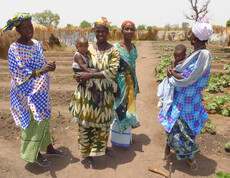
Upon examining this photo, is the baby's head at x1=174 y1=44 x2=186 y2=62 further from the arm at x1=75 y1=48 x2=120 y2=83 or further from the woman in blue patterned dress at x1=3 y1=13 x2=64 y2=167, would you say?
the woman in blue patterned dress at x1=3 y1=13 x2=64 y2=167

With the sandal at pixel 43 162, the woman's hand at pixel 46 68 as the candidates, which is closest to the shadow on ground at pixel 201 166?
the sandal at pixel 43 162

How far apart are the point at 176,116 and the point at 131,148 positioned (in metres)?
1.24

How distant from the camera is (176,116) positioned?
2.58m

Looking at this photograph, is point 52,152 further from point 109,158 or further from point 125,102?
point 125,102

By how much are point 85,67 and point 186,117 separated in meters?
1.46

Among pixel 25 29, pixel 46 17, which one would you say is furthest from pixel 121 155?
pixel 46 17

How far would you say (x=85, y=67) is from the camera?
2.50 metres

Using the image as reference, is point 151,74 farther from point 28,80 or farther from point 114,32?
point 114,32

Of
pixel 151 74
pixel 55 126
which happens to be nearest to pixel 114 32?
pixel 151 74

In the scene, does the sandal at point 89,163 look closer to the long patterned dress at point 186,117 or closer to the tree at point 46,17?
the long patterned dress at point 186,117

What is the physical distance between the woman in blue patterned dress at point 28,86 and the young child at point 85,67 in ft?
1.22

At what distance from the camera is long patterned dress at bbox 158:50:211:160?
8.25 ft

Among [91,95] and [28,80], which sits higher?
[28,80]

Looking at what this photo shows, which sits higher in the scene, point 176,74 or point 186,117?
point 176,74
